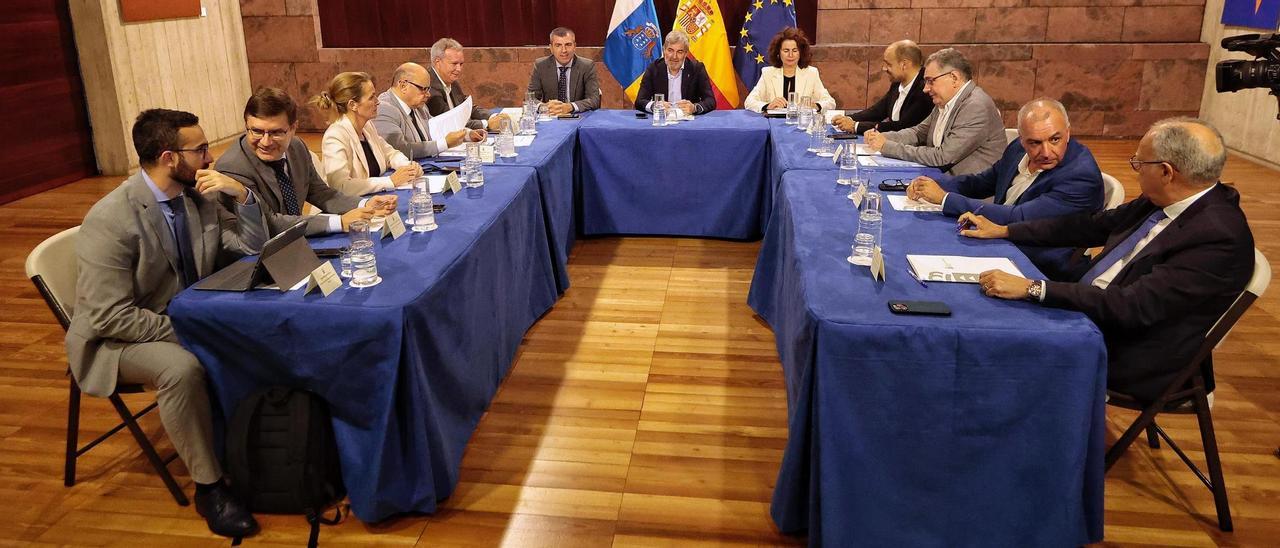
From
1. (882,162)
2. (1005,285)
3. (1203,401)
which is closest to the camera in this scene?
(1005,285)

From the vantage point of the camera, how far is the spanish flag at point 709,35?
26.0ft

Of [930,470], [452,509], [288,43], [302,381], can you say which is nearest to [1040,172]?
[930,470]

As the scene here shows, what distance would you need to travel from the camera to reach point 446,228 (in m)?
3.13

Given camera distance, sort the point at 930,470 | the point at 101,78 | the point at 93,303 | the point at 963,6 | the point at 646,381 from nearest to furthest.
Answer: the point at 930,470 < the point at 93,303 < the point at 646,381 < the point at 101,78 < the point at 963,6

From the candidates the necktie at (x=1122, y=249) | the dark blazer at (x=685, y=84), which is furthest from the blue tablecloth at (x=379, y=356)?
the dark blazer at (x=685, y=84)

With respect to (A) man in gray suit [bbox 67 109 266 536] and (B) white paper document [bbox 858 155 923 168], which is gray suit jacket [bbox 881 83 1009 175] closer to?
(B) white paper document [bbox 858 155 923 168]

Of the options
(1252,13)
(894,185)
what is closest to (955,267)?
(894,185)

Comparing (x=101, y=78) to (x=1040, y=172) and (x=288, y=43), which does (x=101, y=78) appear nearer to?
(x=288, y=43)

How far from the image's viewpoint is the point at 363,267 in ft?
8.57

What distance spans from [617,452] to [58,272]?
1759mm

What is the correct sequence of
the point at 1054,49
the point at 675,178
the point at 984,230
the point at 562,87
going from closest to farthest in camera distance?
the point at 984,230 → the point at 675,178 → the point at 562,87 → the point at 1054,49

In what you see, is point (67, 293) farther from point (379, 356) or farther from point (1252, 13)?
point (1252, 13)

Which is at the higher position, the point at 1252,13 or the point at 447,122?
the point at 1252,13

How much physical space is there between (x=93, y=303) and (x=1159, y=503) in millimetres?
3124
